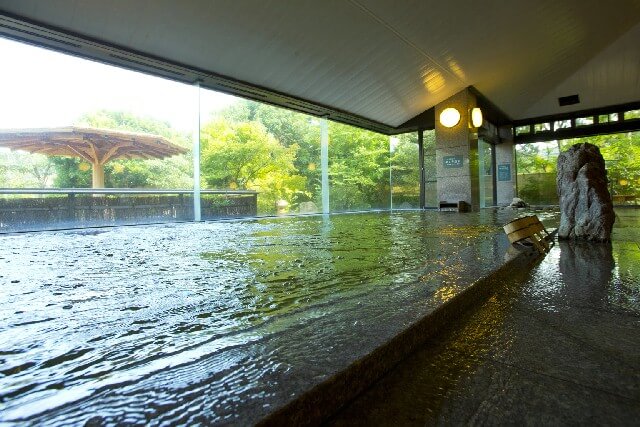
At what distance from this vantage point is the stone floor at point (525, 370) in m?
0.93

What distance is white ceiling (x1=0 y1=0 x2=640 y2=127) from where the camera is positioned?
6.17 m

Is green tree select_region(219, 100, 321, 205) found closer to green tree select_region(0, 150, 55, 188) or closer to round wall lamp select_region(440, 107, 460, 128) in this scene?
round wall lamp select_region(440, 107, 460, 128)

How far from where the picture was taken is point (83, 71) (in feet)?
23.8

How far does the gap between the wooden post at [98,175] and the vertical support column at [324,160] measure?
677cm

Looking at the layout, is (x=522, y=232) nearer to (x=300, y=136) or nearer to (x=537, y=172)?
(x=300, y=136)

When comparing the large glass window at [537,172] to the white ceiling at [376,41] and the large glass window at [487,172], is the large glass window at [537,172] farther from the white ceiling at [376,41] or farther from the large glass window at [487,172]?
the white ceiling at [376,41]

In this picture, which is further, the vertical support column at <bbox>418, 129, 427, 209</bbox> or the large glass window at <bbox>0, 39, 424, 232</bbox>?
the vertical support column at <bbox>418, 129, 427, 209</bbox>

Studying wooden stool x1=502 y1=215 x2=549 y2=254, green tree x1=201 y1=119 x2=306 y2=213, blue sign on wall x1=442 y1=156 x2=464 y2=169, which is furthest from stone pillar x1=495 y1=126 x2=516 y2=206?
wooden stool x1=502 y1=215 x2=549 y2=254

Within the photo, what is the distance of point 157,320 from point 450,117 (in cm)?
1228

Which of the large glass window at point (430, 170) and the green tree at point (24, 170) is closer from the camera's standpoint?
the green tree at point (24, 170)

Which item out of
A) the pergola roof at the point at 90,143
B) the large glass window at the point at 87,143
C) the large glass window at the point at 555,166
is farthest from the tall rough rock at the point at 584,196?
the large glass window at the point at 555,166

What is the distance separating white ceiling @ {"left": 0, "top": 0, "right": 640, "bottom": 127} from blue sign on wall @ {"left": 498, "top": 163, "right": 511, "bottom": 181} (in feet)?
14.1

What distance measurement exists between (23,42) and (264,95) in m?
5.01

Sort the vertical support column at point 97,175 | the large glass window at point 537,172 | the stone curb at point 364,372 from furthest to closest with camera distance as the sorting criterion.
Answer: the large glass window at point 537,172
the vertical support column at point 97,175
the stone curb at point 364,372
